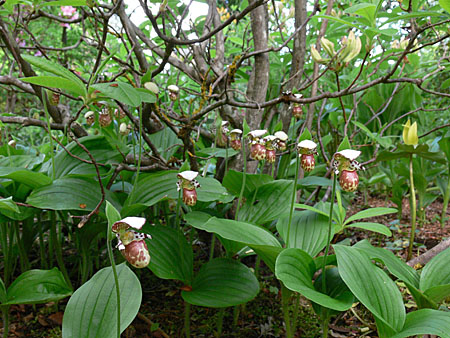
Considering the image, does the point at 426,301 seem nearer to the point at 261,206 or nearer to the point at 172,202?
the point at 261,206

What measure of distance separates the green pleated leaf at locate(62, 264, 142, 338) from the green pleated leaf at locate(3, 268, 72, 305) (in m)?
0.12

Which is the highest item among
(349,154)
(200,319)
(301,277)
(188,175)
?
(349,154)

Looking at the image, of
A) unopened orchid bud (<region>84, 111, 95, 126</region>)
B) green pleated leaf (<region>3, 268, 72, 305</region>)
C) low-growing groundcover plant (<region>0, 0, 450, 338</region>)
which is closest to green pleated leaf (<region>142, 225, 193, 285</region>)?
low-growing groundcover plant (<region>0, 0, 450, 338</region>)

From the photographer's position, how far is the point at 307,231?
3.82 feet

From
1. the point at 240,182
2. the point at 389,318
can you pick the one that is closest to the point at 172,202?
the point at 240,182

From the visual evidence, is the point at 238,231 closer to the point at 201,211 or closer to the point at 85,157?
the point at 201,211

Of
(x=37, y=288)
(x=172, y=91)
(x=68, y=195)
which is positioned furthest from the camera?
(x=172, y=91)

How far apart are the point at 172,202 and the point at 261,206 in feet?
1.86

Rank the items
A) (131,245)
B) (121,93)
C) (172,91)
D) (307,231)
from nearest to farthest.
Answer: (131,245)
(121,93)
(307,231)
(172,91)

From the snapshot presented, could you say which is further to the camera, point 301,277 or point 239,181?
point 239,181

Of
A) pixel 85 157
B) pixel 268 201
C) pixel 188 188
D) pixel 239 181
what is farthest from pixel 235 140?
pixel 85 157

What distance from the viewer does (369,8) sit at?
1079 millimetres

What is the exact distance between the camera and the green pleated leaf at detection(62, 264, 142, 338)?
0.82 meters

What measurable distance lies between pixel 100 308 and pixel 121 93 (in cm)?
54
